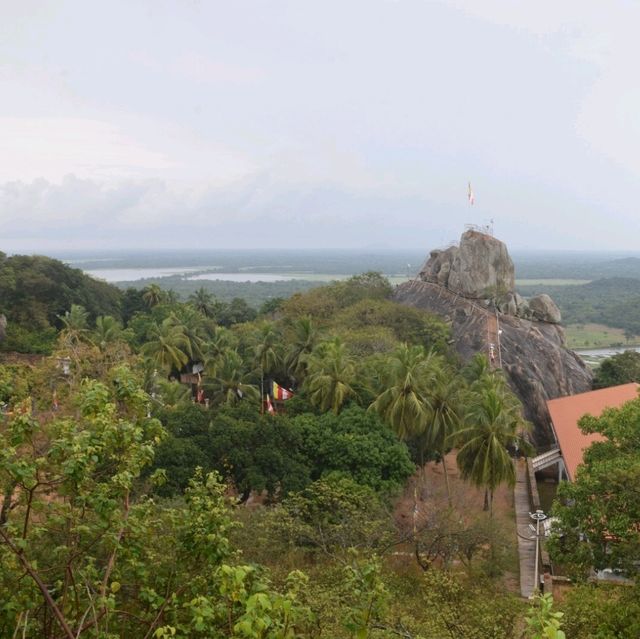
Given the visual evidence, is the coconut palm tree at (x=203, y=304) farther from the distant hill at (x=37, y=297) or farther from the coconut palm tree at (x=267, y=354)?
the coconut palm tree at (x=267, y=354)

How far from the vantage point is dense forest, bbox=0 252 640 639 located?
504 centimetres

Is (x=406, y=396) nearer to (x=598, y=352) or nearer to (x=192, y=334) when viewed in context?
→ (x=192, y=334)

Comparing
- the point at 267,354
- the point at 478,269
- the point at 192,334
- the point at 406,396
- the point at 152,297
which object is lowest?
the point at 406,396

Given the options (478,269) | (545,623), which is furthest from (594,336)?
(545,623)

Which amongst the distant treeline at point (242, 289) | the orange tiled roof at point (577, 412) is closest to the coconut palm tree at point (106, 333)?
the orange tiled roof at point (577, 412)

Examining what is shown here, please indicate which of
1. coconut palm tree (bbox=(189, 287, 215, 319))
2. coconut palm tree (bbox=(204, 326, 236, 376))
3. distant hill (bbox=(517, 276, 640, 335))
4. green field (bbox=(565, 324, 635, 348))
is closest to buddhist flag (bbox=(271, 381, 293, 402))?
coconut palm tree (bbox=(204, 326, 236, 376))

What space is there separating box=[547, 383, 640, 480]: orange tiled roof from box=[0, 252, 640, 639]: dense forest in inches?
72.8

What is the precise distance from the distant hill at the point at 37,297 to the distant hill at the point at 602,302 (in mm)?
92117

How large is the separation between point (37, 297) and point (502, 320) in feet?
108

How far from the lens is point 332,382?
20.7m

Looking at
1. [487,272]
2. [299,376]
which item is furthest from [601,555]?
[487,272]

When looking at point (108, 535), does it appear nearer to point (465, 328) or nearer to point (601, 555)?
point (601, 555)

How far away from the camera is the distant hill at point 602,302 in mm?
107250

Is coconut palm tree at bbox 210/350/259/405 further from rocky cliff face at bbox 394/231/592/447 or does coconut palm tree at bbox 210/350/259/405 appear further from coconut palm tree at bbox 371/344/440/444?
rocky cliff face at bbox 394/231/592/447
